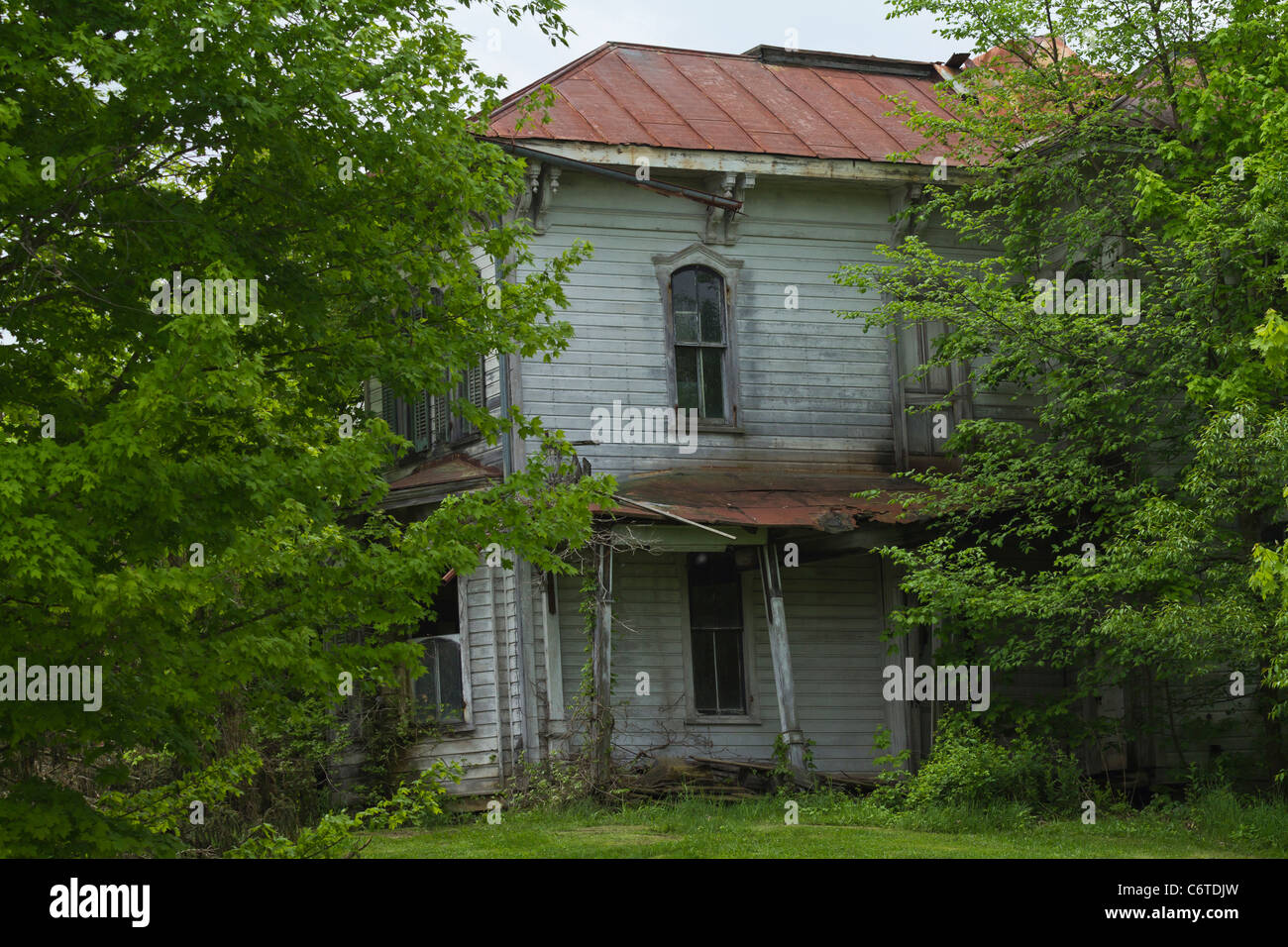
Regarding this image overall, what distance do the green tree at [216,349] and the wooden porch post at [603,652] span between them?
5.76 meters

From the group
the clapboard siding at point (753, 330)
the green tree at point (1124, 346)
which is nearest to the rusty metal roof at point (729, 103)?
the clapboard siding at point (753, 330)

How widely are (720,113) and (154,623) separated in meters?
13.4

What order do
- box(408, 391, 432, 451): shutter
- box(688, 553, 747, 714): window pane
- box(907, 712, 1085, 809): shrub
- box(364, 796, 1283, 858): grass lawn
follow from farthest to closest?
box(408, 391, 432, 451): shutter → box(688, 553, 747, 714): window pane → box(907, 712, 1085, 809): shrub → box(364, 796, 1283, 858): grass lawn

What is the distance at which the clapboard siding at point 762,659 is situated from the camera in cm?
1722

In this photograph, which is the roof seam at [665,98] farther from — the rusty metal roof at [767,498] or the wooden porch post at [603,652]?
the wooden porch post at [603,652]

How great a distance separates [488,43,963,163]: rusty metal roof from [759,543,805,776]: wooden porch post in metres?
5.29

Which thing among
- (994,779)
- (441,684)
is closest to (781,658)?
(994,779)

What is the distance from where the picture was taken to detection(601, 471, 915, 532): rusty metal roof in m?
16.3

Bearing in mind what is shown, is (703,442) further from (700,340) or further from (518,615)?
(518,615)

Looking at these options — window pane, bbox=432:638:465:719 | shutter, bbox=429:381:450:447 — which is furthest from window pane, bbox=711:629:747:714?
shutter, bbox=429:381:450:447

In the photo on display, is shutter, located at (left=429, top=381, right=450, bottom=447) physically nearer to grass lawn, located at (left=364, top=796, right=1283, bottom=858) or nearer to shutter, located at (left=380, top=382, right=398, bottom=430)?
shutter, located at (left=380, top=382, right=398, bottom=430)

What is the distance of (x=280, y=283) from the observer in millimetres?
9398

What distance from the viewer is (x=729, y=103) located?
Result: 2017 centimetres

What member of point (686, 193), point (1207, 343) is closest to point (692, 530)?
point (686, 193)
